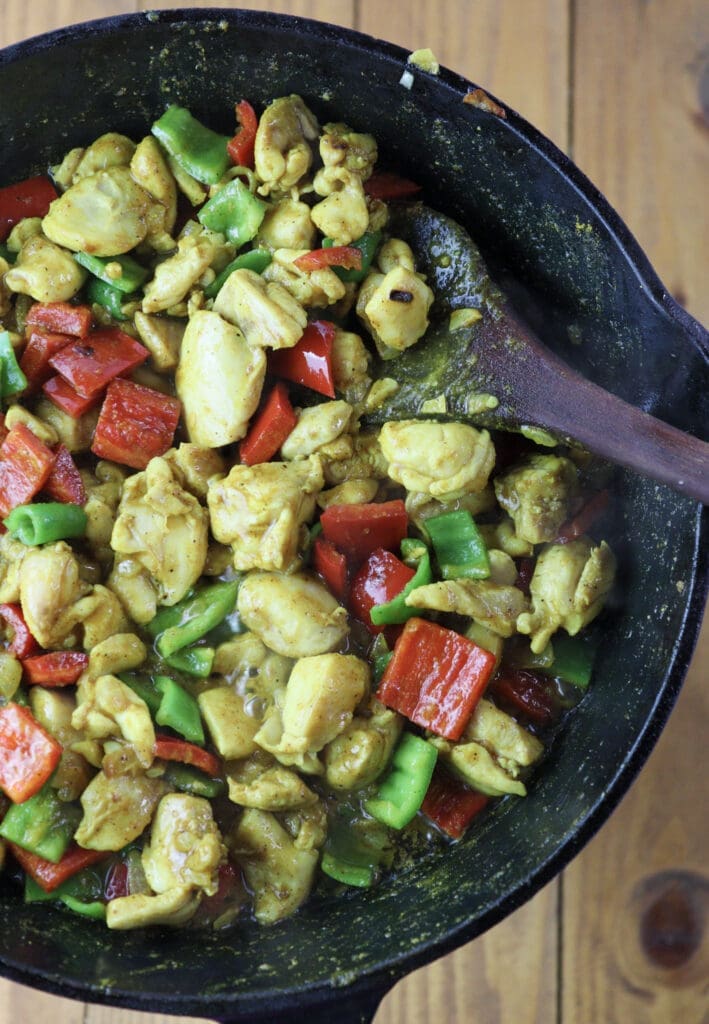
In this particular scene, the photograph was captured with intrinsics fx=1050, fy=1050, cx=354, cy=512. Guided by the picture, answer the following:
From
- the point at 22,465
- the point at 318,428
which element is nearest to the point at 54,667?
the point at 22,465

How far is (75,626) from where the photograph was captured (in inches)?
88.2

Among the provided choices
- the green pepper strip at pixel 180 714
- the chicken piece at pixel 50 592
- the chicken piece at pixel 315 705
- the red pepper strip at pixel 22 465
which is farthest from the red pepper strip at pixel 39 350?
the chicken piece at pixel 315 705

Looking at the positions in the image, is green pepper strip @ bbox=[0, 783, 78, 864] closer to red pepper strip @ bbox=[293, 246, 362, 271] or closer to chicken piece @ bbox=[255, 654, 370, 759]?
chicken piece @ bbox=[255, 654, 370, 759]

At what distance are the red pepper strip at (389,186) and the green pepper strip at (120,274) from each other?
0.58 metres

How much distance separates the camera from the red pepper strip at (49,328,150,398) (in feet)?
7.60

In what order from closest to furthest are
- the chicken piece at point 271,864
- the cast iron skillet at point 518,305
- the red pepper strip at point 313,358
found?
the cast iron skillet at point 518,305 → the chicken piece at point 271,864 → the red pepper strip at point 313,358

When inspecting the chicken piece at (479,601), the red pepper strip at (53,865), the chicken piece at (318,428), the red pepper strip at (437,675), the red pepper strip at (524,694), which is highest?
the chicken piece at (318,428)

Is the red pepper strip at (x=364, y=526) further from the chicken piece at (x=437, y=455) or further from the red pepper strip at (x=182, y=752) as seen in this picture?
the red pepper strip at (x=182, y=752)

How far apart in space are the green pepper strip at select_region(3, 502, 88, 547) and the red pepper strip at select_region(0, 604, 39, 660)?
0.15 m

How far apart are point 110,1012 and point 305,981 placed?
0.90 meters

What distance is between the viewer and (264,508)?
221 cm

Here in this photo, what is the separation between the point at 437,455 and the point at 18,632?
0.97m

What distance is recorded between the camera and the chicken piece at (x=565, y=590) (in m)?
2.27

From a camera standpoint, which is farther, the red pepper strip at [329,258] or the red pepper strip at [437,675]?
the red pepper strip at [329,258]
